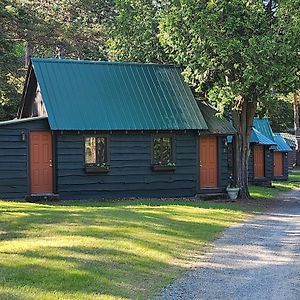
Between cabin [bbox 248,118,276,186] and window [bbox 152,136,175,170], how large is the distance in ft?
33.8

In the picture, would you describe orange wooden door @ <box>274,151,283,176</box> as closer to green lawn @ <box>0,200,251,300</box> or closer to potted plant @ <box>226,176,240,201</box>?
potted plant @ <box>226,176,240,201</box>

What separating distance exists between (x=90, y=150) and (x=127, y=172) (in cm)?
153

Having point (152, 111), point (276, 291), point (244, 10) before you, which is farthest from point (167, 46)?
point (276, 291)

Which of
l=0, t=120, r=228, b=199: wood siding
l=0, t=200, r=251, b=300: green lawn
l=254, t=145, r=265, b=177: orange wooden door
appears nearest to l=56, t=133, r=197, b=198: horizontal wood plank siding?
l=0, t=120, r=228, b=199: wood siding

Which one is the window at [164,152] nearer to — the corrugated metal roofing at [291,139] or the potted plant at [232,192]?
the potted plant at [232,192]

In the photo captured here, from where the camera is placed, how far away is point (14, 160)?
61.9 ft

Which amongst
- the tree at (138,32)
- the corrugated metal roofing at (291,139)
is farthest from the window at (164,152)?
the corrugated metal roofing at (291,139)

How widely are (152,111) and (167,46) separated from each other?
281 cm

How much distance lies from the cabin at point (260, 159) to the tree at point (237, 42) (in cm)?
1124

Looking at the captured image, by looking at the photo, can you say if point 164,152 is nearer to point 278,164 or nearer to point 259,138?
point 259,138

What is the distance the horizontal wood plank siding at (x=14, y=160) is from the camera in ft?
61.4

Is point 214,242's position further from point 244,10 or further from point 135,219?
point 244,10

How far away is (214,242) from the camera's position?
12156 millimetres

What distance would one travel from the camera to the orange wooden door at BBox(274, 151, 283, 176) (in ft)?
121
